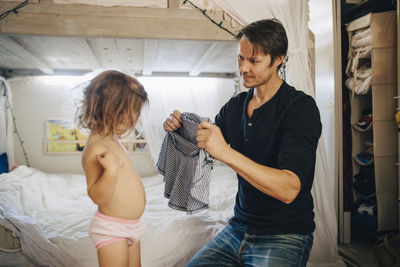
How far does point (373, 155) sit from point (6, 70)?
4.81 meters

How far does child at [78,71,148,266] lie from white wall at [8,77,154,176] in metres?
3.89

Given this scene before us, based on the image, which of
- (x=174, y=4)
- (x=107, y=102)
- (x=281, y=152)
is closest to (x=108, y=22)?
(x=174, y=4)

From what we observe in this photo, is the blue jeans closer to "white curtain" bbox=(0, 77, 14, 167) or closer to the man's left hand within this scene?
the man's left hand

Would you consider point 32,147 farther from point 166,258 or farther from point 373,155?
point 373,155

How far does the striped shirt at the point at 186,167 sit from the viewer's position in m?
1.65

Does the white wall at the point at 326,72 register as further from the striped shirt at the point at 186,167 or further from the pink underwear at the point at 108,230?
the pink underwear at the point at 108,230

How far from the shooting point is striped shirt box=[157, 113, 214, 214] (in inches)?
64.9

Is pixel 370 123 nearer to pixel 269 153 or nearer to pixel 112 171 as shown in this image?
pixel 269 153

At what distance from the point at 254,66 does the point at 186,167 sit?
67cm

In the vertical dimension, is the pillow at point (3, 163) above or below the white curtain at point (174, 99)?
below

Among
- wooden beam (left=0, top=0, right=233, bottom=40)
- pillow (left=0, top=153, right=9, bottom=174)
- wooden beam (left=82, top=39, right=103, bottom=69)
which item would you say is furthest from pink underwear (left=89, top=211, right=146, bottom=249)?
pillow (left=0, top=153, right=9, bottom=174)

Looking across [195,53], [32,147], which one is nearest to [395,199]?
[195,53]

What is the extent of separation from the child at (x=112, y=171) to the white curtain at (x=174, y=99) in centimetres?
243

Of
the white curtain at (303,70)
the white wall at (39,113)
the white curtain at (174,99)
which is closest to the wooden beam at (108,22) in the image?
the white curtain at (303,70)
